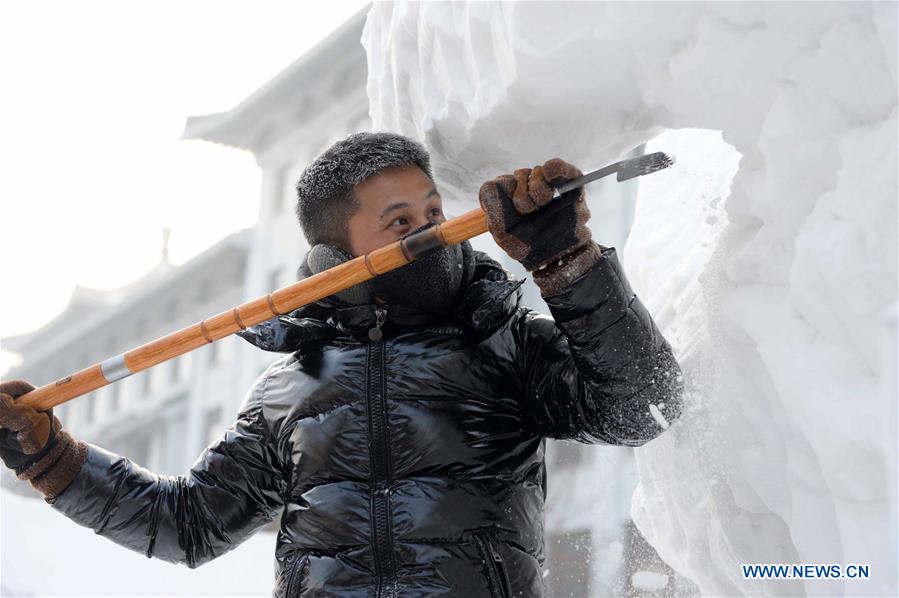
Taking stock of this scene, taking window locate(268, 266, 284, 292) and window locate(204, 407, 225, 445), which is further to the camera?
window locate(204, 407, 225, 445)

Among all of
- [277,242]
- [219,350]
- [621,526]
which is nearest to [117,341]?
[219,350]

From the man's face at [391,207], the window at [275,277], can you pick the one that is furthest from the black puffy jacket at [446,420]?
the window at [275,277]

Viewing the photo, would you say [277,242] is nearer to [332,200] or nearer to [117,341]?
[117,341]

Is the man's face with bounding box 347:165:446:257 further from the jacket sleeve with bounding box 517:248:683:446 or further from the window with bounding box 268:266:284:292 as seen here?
the window with bounding box 268:266:284:292

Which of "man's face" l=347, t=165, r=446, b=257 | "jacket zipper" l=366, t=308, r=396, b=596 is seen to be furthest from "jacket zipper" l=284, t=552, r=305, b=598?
"man's face" l=347, t=165, r=446, b=257

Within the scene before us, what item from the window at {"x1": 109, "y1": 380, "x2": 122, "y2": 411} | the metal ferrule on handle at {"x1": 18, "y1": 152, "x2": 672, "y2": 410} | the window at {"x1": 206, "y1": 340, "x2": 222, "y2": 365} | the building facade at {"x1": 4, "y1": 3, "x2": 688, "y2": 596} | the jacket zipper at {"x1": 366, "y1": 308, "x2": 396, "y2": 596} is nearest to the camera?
the metal ferrule on handle at {"x1": 18, "y1": 152, "x2": 672, "y2": 410}

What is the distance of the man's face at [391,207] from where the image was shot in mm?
2029

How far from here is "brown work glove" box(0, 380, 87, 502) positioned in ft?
6.84

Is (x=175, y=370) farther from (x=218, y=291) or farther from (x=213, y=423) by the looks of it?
(x=218, y=291)

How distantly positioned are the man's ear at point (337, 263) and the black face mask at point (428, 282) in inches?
1.6

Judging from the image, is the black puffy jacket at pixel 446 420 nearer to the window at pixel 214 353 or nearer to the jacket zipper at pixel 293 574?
the jacket zipper at pixel 293 574

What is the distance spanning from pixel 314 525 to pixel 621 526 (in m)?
2.42

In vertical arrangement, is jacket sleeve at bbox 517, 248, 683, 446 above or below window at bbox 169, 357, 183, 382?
Result: below

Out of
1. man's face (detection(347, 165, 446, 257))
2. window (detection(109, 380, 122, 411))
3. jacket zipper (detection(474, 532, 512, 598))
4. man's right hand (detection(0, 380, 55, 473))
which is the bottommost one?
jacket zipper (detection(474, 532, 512, 598))
